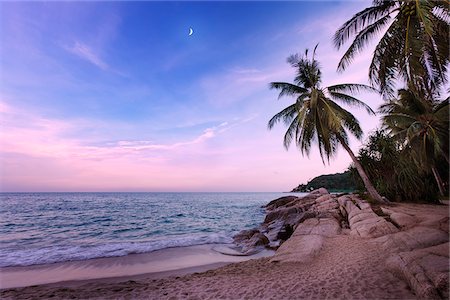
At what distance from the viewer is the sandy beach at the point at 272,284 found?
190 inches

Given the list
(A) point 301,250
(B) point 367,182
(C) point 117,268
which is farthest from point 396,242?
(B) point 367,182

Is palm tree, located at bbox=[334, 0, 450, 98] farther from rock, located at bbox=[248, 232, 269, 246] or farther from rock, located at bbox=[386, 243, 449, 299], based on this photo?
rock, located at bbox=[248, 232, 269, 246]

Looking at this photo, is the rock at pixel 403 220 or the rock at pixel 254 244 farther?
the rock at pixel 254 244

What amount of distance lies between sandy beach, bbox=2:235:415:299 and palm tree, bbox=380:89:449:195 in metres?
9.02

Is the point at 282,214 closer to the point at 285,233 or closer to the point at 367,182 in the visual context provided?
the point at 285,233

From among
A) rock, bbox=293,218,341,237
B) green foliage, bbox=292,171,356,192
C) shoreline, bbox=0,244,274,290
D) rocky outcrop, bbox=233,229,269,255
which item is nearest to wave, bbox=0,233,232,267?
shoreline, bbox=0,244,274,290

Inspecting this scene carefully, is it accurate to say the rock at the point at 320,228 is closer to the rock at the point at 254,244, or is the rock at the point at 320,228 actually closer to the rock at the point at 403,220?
the rock at the point at 254,244

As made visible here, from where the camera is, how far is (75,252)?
10.7 metres

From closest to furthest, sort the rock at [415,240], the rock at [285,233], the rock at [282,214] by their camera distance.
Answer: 1. the rock at [415,240]
2. the rock at [285,233]
3. the rock at [282,214]

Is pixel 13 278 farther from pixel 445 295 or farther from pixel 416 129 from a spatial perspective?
pixel 416 129

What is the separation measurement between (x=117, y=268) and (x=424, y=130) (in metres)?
17.3

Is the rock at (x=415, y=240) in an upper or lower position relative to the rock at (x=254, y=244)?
upper

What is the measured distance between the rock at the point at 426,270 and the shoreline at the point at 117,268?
548cm

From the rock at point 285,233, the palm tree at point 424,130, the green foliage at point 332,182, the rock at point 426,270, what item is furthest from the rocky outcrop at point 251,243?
the green foliage at point 332,182
